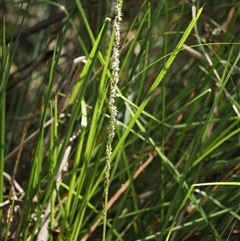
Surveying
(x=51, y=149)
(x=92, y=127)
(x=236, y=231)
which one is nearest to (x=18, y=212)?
(x=51, y=149)

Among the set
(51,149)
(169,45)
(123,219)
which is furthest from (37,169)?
(169,45)

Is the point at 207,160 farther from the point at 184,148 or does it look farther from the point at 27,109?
the point at 27,109

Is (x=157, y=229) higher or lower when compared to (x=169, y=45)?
lower

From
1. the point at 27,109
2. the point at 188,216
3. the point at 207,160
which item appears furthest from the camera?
the point at 27,109

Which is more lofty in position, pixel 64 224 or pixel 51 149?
pixel 51 149

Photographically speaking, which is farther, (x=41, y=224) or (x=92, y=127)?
(x=41, y=224)

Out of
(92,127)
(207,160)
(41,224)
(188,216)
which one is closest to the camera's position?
(92,127)

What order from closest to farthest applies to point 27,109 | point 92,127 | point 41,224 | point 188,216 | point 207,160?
point 92,127, point 41,224, point 188,216, point 207,160, point 27,109

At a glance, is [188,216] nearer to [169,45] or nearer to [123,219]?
[123,219]

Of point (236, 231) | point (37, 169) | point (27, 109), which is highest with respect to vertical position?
point (37, 169)
